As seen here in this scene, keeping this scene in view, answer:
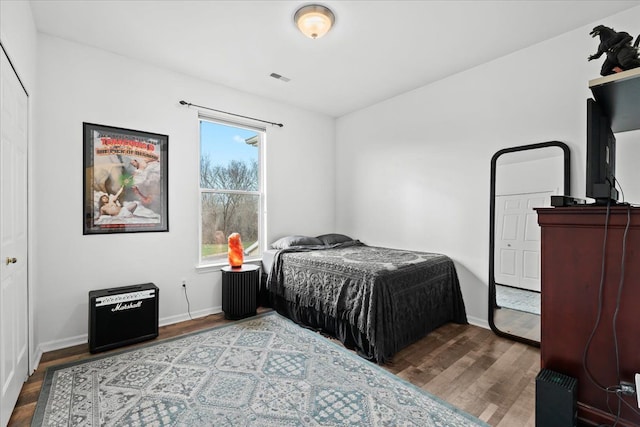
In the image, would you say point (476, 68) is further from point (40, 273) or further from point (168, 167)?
point (40, 273)

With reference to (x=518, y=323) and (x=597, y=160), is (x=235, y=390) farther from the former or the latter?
(x=518, y=323)

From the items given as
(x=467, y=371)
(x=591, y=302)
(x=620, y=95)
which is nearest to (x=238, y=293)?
(x=467, y=371)

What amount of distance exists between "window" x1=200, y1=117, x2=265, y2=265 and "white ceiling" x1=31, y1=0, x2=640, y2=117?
701 millimetres

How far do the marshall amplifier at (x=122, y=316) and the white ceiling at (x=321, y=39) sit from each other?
232 centimetres

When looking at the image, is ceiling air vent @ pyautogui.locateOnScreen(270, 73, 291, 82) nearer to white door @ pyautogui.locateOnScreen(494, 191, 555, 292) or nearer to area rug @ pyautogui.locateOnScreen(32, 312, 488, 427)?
white door @ pyautogui.locateOnScreen(494, 191, 555, 292)

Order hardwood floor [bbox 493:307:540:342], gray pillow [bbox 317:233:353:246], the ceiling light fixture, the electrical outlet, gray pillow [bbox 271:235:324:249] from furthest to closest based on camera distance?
gray pillow [bbox 317:233:353:246] → gray pillow [bbox 271:235:324:249] → hardwood floor [bbox 493:307:540:342] → the ceiling light fixture → the electrical outlet

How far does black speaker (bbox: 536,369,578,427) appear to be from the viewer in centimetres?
131

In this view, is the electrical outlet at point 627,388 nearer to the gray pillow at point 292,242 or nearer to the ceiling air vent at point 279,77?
the gray pillow at point 292,242

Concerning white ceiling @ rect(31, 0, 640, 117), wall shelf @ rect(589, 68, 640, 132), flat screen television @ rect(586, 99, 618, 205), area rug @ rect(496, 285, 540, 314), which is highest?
white ceiling @ rect(31, 0, 640, 117)

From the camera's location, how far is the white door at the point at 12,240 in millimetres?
1668

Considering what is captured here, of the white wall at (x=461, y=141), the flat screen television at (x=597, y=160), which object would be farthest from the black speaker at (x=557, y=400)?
the white wall at (x=461, y=141)

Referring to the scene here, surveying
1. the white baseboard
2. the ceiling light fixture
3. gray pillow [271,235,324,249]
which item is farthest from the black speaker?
the white baseboard

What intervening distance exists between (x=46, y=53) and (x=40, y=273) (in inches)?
76.4

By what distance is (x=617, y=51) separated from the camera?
1.36 m
